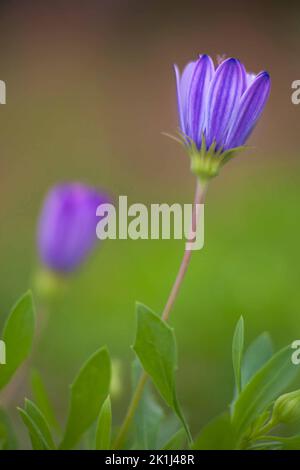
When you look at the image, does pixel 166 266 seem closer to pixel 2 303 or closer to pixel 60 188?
pixel 2 303

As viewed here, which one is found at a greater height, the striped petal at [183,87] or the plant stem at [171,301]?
the striped petal at [183,87]

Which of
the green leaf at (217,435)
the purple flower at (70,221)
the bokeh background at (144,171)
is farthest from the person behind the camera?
the bokeh background at (144,171)

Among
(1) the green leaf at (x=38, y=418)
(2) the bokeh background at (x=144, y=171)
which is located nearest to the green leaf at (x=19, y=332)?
(1) the green leaf at (x=38, y=418)

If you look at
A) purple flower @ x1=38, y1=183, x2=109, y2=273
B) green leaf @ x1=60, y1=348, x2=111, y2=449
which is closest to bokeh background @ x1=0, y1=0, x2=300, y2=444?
purple flower @ x1=38, y1=183, x2=109, y2=273

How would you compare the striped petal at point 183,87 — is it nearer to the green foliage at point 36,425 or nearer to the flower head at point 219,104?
the flower head at point 219,104

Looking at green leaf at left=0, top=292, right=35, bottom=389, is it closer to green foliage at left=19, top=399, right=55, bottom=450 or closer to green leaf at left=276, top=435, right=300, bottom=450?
green foliage at left=19, top=399, right=55, bottom=450

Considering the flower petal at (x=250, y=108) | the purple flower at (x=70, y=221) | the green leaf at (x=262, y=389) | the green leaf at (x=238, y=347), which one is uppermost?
the flower petal at (x=250, y=108)
